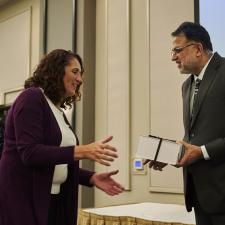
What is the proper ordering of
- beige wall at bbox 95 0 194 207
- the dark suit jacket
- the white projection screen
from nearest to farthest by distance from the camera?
the dark suit jacket, the white projection screen, beige wall at bbox 95 0 194 207

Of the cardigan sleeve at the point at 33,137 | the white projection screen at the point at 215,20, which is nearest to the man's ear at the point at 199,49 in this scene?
the cardigan sleeve at the point at 33,137

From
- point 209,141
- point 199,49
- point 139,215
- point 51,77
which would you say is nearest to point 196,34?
point 199,49

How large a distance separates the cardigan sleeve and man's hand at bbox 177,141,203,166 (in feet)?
1.73

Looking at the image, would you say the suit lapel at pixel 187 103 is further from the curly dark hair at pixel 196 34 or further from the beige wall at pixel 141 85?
the beige wall at pixel 141 85

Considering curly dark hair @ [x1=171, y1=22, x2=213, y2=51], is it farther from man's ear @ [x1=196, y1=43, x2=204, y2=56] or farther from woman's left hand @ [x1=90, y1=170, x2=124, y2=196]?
woman's left hand @ [x1=90, y1=170, x2=124, y2=196]

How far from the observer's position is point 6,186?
1720 millimetres

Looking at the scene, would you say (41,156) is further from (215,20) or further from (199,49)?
(215,20)

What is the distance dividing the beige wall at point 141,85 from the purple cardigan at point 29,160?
1.92 meters

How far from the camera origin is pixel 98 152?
1666 millimetres

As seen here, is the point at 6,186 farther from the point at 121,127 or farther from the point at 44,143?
the point at 121,127

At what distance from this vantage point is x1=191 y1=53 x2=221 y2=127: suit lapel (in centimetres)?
195

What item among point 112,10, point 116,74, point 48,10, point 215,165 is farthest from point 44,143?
point 48,10

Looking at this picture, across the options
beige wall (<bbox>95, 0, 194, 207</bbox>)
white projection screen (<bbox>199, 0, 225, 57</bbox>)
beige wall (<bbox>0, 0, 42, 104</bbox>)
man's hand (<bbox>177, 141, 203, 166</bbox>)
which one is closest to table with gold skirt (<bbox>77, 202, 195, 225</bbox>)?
beige wall (<bbox>95, 0, 194, 207</bbox>)

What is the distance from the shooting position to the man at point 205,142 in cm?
186
